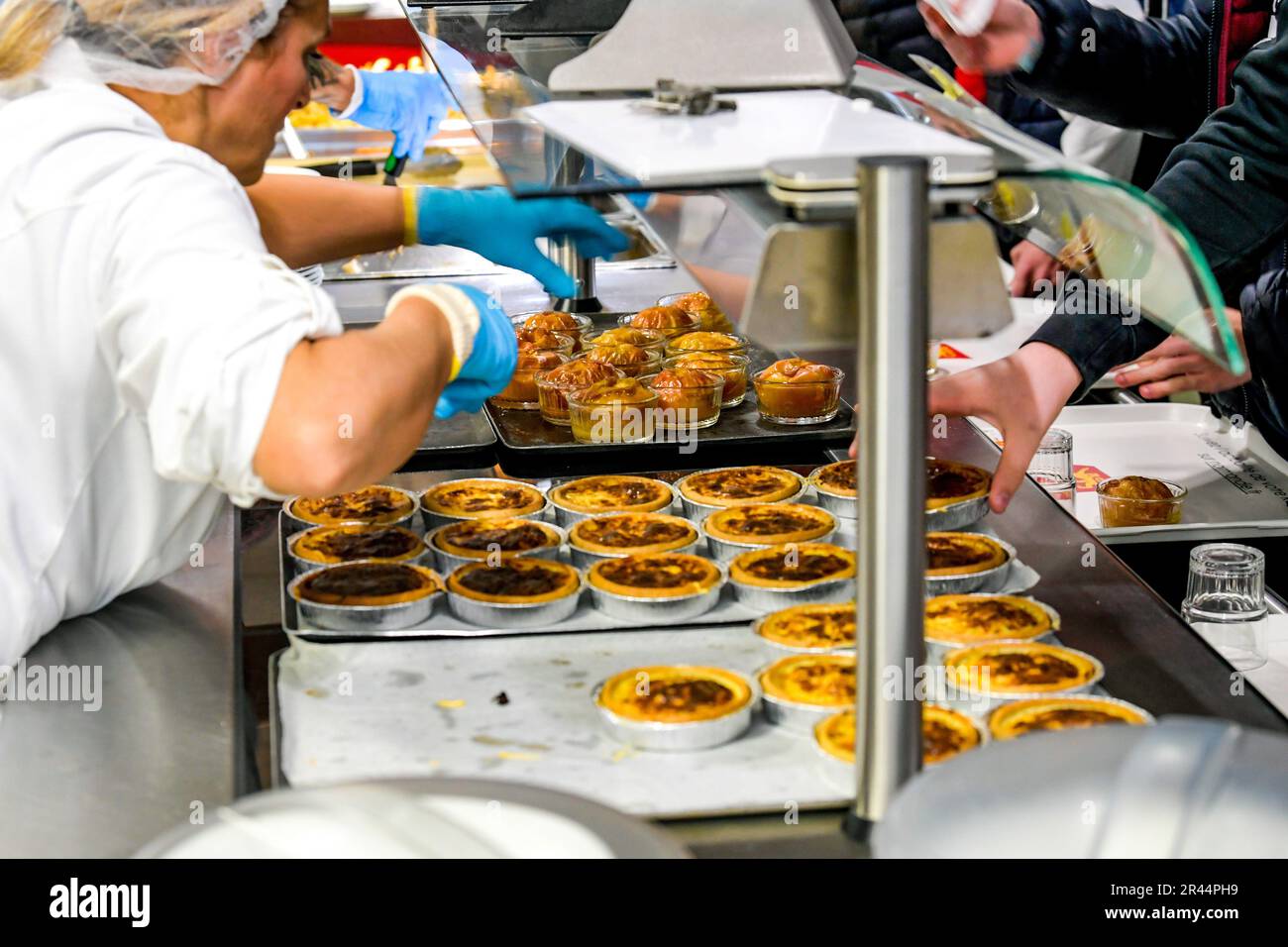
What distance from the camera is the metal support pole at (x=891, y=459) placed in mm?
1170

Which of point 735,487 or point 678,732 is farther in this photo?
point 735,487

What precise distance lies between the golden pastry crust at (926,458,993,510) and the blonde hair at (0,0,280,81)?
1.23 m

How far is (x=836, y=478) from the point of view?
2441 millimetres

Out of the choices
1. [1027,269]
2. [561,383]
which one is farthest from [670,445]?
[1027,269]

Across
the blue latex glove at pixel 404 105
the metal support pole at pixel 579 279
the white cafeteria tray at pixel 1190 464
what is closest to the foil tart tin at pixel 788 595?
the white cafeteria tray at pixel 1190 464

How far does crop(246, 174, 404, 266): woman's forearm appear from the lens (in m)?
2.64

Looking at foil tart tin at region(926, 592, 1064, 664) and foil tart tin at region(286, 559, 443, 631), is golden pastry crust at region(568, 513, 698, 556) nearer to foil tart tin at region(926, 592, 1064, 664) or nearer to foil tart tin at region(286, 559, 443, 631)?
foil tart tin at region(286, 559, 443, 631)

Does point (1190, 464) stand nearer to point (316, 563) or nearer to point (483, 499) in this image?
point (483, 499)

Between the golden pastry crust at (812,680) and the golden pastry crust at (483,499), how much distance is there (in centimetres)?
71

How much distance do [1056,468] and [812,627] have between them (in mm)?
1160

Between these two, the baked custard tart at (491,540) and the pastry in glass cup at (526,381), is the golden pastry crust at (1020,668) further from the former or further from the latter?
the pastry in glass cup at (526,381)

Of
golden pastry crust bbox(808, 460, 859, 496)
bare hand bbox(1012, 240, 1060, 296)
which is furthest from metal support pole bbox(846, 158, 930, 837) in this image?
bare hand bbox(1012, 240, 1060, 296)

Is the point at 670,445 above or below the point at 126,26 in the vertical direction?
below
